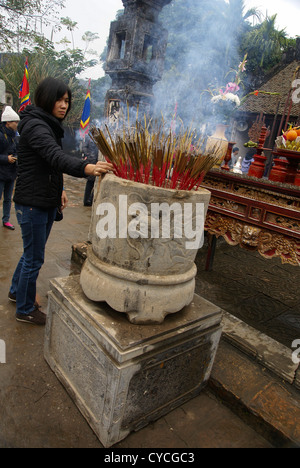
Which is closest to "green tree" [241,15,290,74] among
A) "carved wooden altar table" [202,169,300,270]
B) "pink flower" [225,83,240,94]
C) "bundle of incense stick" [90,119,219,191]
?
"pink flower" [225,83,240,94]

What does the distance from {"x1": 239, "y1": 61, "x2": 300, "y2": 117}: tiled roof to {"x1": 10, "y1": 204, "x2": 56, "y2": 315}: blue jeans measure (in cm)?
1448

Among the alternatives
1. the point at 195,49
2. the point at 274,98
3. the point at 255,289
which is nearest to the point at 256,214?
the point at 255,289

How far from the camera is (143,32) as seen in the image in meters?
5.51

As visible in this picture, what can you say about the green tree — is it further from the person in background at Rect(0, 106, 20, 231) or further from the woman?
the woman

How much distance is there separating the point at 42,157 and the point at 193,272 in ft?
4.07

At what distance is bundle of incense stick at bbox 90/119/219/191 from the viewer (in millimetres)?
1664

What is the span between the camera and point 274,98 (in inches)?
605

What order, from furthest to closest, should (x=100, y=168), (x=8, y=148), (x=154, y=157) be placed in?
(x=8, y=148) < (x=100, y=168) < (x=154, y=157)

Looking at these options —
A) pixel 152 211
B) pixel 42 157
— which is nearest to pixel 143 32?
pixel 42 157

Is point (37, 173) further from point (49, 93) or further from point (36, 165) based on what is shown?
point (49, 93)

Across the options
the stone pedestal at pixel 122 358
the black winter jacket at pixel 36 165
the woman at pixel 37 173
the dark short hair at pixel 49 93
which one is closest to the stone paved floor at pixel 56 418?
the stone pedestal at pixel 122 358

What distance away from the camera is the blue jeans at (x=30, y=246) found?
2263mm

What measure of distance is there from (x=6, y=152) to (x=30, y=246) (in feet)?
8.24

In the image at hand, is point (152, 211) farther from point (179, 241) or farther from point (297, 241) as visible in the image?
point (297, 241)
